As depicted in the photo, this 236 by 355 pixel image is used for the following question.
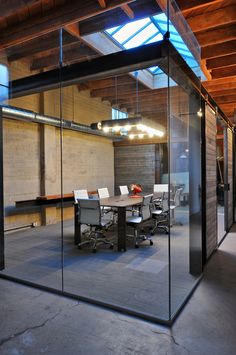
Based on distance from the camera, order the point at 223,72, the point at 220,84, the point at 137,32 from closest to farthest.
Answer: the point at 137,32
the point at 223,72
the point at 220,84

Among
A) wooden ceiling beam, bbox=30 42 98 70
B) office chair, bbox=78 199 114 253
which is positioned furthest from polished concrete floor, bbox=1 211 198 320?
wooden ceiling beam, bbox=30 42 98 70

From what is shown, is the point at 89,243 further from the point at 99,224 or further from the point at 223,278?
the point at 223,278

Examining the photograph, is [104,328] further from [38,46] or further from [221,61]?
[221,61]

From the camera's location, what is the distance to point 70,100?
7.26 meters

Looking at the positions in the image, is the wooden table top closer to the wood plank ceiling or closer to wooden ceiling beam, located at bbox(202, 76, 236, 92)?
the wood plank ceiling

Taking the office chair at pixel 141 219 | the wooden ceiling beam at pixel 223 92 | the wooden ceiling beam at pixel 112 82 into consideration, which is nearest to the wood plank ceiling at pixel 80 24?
the wooden ceiling beam at pixel 223 92

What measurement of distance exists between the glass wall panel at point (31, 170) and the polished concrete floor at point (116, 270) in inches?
1.2

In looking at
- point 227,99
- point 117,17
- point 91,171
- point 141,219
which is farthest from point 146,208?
point 227,99

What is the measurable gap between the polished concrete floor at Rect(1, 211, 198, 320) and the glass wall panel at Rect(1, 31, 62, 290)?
0.10 feet

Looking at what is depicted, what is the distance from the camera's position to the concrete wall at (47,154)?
5.74 m

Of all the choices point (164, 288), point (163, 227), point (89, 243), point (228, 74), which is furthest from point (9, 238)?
point (228, 74)

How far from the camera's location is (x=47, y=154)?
6566 millimetres

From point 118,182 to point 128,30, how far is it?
5.82m

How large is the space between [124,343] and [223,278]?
1717 mm
